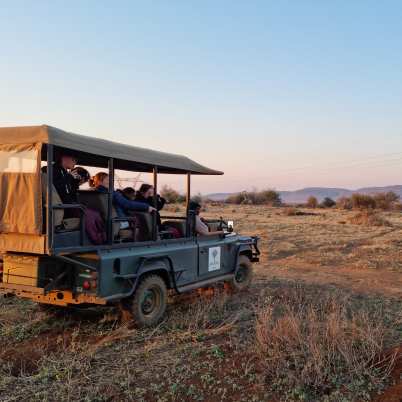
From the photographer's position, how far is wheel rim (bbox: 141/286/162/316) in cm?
638

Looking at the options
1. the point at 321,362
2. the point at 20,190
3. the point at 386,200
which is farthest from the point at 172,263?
the point at 386,200

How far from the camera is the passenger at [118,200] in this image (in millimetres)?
6137

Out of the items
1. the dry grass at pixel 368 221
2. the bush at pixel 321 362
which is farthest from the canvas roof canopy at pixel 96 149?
the dry grass at pixel 368 221

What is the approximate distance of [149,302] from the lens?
6.48 meters

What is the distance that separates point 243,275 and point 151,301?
9.79 feet

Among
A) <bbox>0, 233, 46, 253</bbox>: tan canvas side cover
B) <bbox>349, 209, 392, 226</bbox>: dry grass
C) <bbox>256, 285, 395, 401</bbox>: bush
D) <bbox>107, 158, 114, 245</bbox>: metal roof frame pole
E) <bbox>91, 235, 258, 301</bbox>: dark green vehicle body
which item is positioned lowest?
<bbox>256, 285, 395, 401</bbox>: bush

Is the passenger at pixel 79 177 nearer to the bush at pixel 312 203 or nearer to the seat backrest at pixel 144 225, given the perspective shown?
the seat backrest at pixel 144 225

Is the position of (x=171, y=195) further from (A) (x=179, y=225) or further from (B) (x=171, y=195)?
(A) (x=179, y=225)

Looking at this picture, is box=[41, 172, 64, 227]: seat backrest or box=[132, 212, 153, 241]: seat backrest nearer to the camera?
box=[41, 172, 64, 227]: seat backrest

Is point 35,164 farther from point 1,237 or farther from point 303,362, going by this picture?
point 303,362

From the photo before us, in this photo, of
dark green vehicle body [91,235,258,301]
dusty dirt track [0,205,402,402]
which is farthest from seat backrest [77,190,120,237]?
dusty dirt track [0,205,402,402]

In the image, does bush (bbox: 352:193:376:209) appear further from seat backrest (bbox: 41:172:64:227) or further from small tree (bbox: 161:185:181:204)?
seat backrest (bbox: 41:172:64:227)

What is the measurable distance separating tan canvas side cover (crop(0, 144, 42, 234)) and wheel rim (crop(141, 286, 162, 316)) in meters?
1.92

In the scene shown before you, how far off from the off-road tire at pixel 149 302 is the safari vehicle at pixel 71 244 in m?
0.01
